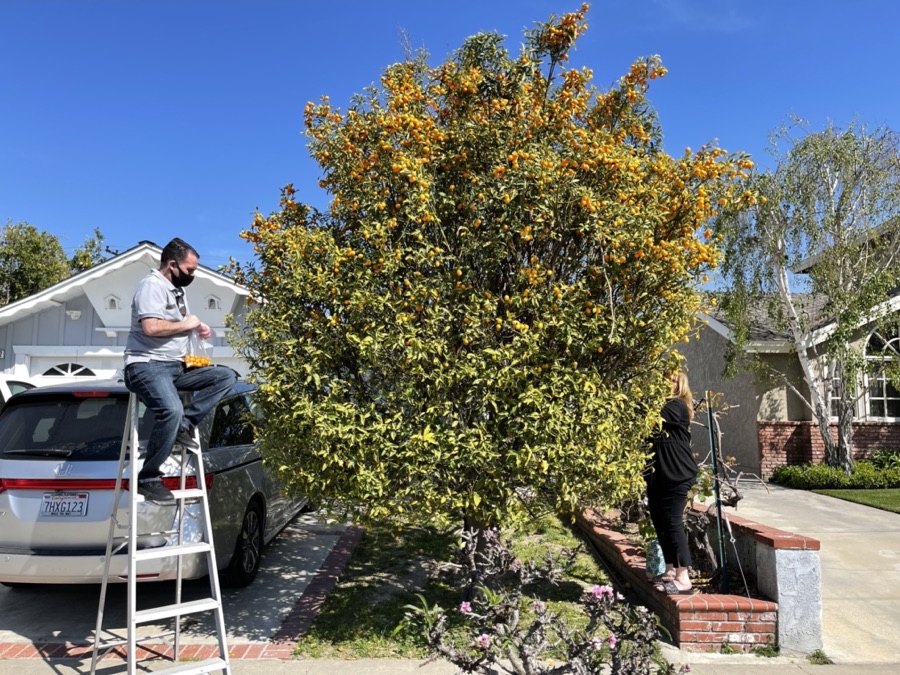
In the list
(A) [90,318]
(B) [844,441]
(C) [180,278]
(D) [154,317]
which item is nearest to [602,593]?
(D) [154,317]

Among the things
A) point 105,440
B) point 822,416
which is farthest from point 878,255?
point 105,440

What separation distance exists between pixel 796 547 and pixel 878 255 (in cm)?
980

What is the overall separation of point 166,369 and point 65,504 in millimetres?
1295

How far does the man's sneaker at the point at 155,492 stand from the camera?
4062 millimetres

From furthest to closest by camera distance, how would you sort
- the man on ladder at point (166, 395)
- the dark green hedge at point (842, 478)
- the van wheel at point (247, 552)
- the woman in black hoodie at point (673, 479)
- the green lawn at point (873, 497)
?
the dark green hedge at point (842, 478) < the green lawn at point (873, 497) < the van wheel at point (247, 552) < the woman in black hoodie at point (673, 479) < the man on ladder at point (166, 395)

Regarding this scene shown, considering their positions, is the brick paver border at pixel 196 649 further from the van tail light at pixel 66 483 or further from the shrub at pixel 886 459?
the shrub at pixel 886 459

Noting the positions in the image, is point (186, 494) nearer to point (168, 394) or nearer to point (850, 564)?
point (168, 394)

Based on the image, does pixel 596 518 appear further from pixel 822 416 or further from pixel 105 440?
pixel 822 416

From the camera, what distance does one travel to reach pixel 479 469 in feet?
13.1

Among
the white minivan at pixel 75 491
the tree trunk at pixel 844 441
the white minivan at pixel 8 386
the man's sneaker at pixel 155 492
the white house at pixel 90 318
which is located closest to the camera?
the man's sneaker at pixel 155 492

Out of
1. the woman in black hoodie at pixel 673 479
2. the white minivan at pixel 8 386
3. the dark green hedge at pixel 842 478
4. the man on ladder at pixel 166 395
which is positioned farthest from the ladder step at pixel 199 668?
the dark green hedge at pixel 842 478

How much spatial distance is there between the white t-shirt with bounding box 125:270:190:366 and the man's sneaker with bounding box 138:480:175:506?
30.1 inches

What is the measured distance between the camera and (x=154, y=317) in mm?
3932

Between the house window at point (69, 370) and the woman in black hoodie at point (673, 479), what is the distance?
11.6 m
